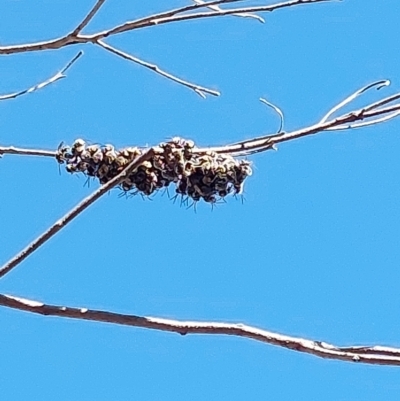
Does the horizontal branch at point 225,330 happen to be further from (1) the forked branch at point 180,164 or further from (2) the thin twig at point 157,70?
(2) the thin twig at point 157,70

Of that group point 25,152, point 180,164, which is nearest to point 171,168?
point 180,164

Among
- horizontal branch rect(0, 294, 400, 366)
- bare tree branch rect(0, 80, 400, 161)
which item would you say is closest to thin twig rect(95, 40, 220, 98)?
bare tree branch rect(0, 80, 400, 161)

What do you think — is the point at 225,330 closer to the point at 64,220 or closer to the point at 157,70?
the point at 64,220

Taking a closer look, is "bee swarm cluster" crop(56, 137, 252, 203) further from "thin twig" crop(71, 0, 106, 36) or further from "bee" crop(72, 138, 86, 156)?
"thin twig" crop(71, 0, 106, 36)

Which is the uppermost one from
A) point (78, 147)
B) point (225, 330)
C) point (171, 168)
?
point (78, 147)

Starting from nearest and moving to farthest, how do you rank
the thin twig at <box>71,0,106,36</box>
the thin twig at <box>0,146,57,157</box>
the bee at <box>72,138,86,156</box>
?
1. the thin twig at <box>71,0,106,36</box>
2. the bee at <box>72,138,86,156</box>
3. the thin twig at <box>0,146,57,157</box>

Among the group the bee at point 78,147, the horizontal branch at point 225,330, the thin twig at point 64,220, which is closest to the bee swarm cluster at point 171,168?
the bee at point 78,147

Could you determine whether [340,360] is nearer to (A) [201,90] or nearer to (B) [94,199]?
(B) [94,199]
